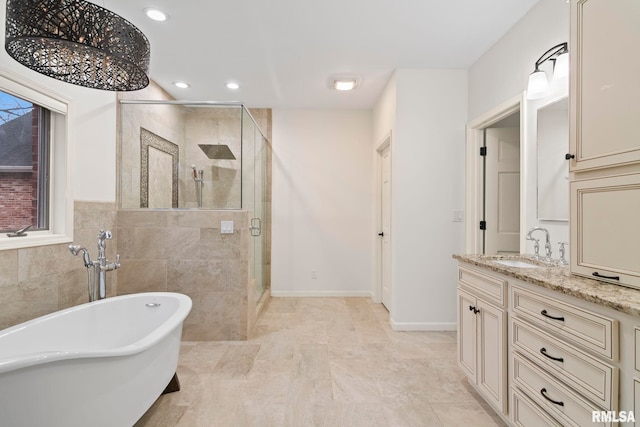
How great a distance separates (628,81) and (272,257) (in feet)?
12.6

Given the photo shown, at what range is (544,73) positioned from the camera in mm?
1960

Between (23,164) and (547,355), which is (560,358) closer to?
(547,355)

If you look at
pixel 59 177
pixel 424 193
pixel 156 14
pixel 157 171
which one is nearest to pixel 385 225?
pixel 424 193

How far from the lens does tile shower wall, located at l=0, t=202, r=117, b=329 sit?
175 cm

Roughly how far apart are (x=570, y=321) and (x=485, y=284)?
0.60 m

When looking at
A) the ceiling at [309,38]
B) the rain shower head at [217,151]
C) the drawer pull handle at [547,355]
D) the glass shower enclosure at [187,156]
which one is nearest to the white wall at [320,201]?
the ceiling at [309,38]

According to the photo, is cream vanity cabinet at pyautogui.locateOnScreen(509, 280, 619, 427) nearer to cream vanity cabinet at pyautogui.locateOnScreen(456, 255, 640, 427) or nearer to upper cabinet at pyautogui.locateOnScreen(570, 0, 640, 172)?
cream vanity cabinet at pyautogui.locateOnScreen(456, 255, 640, 427)

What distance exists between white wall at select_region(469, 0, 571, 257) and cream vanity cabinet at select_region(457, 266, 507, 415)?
652 mm

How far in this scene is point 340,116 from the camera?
426cm

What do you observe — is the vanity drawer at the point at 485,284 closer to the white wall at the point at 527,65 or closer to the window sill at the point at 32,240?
the white wall at the point at 527,65

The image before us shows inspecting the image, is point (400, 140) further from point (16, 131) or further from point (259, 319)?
point (16, 131)

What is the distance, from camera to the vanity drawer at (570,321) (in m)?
1.01

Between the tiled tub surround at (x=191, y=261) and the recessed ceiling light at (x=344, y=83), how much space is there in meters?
1.86

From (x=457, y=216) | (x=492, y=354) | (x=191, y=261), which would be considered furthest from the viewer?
(x=457, y=216)
